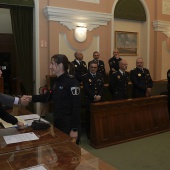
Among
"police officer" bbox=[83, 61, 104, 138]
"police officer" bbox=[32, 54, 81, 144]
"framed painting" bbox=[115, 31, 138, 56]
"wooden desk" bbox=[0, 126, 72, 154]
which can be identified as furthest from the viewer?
"framed painting" bbox=[115, 31, 138, 56]

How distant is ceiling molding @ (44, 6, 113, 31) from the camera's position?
6305mm

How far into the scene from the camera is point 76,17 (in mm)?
6727

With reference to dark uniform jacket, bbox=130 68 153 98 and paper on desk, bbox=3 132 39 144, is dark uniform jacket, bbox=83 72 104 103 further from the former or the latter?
paper on desk, bbox=3 132 39 144

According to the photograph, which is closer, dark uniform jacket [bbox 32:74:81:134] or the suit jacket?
the suit jacket

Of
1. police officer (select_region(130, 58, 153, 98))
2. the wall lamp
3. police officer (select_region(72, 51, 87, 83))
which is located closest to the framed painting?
the wall lamp

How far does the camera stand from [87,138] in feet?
15.3

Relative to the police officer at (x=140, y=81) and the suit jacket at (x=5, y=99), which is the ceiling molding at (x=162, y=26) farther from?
the suit jacket at (x=5, y=99)

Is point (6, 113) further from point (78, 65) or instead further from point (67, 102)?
point (78, 65)

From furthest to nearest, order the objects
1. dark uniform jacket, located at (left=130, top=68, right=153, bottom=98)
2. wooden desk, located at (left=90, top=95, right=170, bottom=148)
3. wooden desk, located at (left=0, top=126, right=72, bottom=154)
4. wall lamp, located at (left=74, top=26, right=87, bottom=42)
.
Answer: wall lamp, located at (left=74, top=26, right=87, bottom=42)
dark uniform jacket, located at (left=130, top=68, right=153, bottom=98)
wooden desk, located at (left=90, top=95, right=170, bottom=148)
wooden desk, located at (left=0, top=126, right=72, bottom=154)

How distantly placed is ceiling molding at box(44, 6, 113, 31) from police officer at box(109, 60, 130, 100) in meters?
2.46

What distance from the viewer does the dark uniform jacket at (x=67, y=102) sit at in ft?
8.28

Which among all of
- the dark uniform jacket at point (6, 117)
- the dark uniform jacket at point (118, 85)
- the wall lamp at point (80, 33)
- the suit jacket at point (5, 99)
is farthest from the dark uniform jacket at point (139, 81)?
the dark uniform jacket at point (6, 117)

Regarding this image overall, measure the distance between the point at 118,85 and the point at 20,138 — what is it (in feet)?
10.5

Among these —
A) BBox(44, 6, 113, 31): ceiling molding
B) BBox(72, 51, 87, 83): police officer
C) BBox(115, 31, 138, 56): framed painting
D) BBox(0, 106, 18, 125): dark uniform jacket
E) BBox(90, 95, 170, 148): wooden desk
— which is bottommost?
BBox(90, 95, 170, 148): wooden desk
